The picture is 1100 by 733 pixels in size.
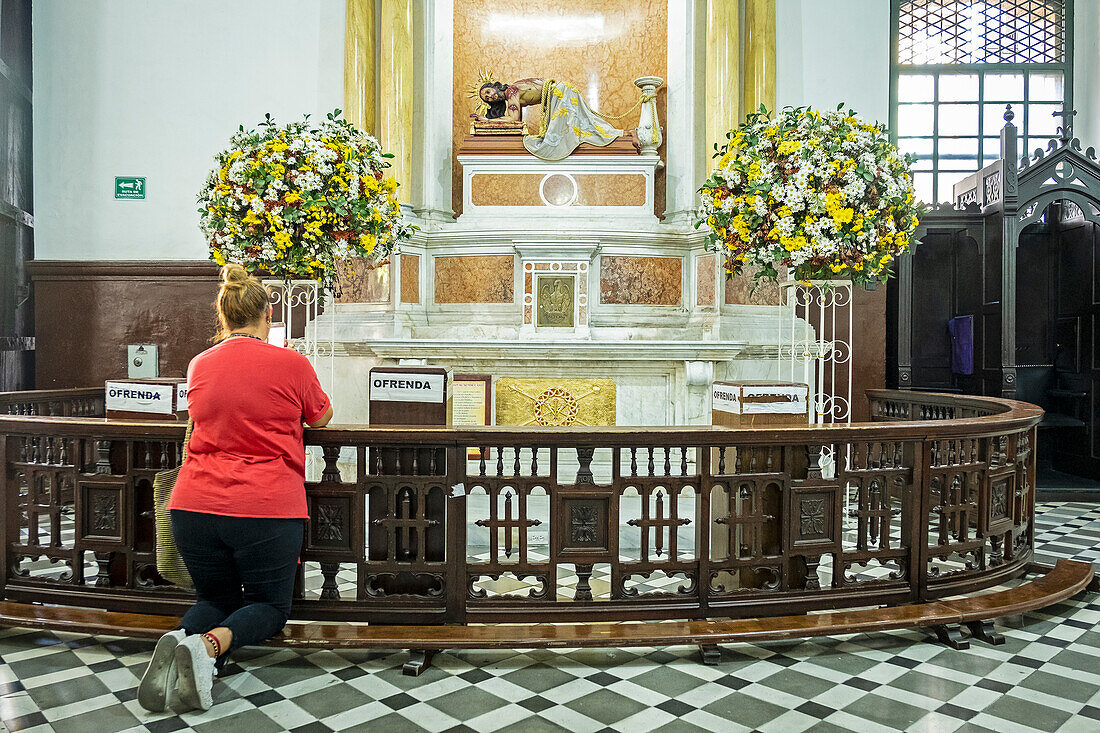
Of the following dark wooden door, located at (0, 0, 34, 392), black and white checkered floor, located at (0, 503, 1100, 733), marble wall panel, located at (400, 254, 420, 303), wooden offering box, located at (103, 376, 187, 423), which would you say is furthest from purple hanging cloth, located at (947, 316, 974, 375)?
dark wooden door, located at (0, 0, 34, 392)

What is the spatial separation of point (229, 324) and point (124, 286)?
5.07 meters

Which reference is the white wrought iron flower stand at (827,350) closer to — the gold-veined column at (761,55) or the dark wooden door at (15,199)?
the gold-veined column at (761,55)

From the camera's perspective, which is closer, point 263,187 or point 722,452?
point 722,452

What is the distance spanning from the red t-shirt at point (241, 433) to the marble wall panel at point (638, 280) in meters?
3.91

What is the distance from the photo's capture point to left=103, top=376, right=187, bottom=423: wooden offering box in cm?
362

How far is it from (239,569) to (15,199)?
18.7 feet

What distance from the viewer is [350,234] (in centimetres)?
467

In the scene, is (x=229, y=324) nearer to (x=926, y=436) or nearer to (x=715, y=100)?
(x=926, y=436)

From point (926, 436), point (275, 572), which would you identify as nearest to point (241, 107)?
point (275, 572)

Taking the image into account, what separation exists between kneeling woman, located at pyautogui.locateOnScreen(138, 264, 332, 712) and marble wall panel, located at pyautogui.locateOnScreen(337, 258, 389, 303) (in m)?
3.41

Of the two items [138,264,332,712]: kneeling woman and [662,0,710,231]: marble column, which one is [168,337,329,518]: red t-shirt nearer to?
[138,264,332,712]: kneeling woman

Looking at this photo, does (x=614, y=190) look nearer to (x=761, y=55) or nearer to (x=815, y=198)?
(x=761, y=55)

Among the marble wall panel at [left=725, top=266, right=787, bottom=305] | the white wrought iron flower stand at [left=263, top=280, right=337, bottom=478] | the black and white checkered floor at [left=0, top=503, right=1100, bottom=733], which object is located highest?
the marble wall panel at [left=725, top=266, right=787, bottom=305]

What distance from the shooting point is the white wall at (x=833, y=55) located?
7.28 m
